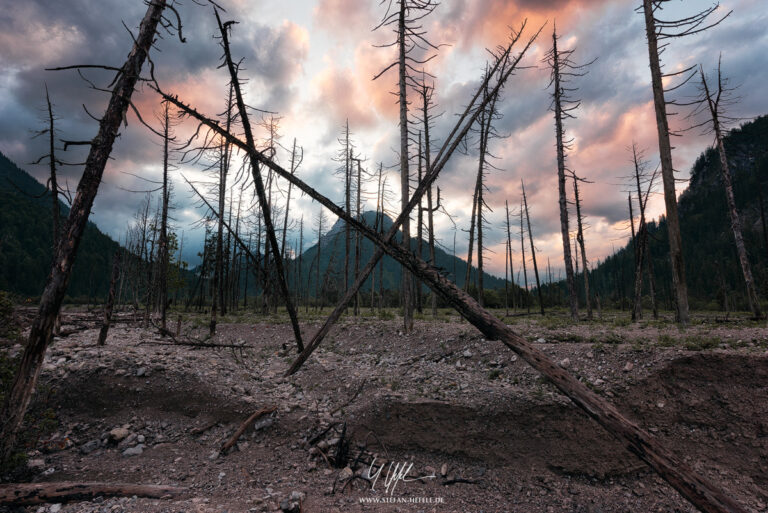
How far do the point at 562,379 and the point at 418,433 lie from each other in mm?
3962

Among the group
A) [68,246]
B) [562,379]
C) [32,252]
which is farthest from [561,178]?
[32,252]

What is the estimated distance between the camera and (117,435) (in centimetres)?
574

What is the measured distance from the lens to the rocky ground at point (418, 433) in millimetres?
4715

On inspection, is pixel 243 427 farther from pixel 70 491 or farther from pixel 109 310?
pixel 109 310

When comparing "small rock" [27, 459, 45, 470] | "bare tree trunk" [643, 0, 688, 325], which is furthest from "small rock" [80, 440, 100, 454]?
"bare tree trunk" [643, 0, 688, 325]

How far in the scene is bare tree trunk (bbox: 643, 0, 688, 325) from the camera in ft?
35.7

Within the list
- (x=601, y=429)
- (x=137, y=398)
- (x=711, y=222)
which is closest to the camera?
(x=601, y=429)

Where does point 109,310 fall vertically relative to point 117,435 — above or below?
above

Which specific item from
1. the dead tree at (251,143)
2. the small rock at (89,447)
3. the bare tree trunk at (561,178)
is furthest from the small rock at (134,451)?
the bare tree trunk at (561,178)

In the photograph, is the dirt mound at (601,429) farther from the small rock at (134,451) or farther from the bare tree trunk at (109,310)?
the bare tree trunk at (109,310)

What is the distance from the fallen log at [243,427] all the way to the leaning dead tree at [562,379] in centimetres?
483

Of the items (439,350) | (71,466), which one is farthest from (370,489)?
(439,350)

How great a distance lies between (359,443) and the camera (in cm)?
577

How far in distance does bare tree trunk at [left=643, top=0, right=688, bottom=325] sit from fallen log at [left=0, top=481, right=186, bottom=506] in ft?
48.9
